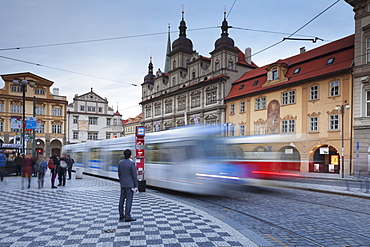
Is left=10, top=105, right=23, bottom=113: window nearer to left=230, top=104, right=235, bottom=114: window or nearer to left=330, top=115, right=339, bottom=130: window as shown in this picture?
left=230, top=104, right=235, bottom=114: window

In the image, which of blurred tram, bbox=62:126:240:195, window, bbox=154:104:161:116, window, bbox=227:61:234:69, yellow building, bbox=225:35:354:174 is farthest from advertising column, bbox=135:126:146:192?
window, bbox=154:104:161:116

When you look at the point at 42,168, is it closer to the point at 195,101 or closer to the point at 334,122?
the point at 334,122

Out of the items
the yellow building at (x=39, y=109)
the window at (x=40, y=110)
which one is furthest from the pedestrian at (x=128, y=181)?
the window at (x=40, y=110)

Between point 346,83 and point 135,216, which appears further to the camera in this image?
point 346,83

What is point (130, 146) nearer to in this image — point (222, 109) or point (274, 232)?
point (274, 232)

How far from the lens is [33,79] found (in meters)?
59.5

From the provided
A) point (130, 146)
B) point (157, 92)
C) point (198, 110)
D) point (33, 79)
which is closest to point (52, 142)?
point (33, 79)

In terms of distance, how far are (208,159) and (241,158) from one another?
253cm

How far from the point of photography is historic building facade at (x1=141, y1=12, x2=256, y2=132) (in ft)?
148

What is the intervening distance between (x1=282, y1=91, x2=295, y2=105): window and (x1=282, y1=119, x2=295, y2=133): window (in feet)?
6.66

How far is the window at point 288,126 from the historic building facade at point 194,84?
10048mm

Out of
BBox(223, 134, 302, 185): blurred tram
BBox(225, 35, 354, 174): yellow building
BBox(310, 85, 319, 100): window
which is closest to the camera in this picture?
BBox(223, 134, 302, 185): blurred tram

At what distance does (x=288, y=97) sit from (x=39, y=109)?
46924 millimetres

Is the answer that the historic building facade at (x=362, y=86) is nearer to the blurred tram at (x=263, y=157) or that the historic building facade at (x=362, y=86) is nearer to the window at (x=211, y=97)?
the blurred tram at (x=263, y=157)
